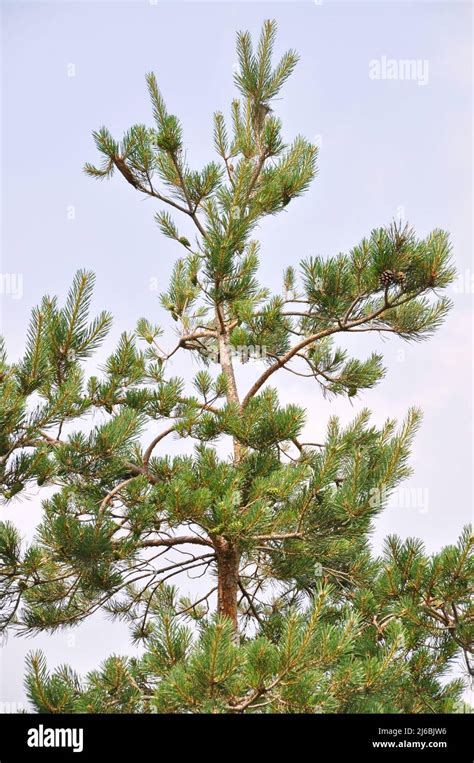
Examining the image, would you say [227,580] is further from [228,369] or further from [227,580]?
[228,369]

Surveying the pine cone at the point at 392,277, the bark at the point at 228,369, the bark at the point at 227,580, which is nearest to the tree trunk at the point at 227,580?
the bark at the point at 227,580

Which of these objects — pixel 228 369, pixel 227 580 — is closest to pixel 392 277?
pixel 228 369

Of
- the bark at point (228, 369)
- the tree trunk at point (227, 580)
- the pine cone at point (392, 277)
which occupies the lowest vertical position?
the tree trunk at point (227, 580)

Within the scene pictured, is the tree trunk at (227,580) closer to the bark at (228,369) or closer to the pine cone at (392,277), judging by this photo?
the bark at (228,369)

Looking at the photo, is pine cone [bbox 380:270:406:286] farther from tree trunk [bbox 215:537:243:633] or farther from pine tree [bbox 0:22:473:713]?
tree trunk [bbox 215:537:243:633]

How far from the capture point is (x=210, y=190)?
307cm

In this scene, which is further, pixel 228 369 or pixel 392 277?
pixel 228 369

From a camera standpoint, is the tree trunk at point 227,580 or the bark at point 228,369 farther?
the bark at point 228,369

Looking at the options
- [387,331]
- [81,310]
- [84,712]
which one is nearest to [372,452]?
[387,331]

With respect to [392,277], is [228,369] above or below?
below

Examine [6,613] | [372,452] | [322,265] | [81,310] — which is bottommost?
[6,613]
